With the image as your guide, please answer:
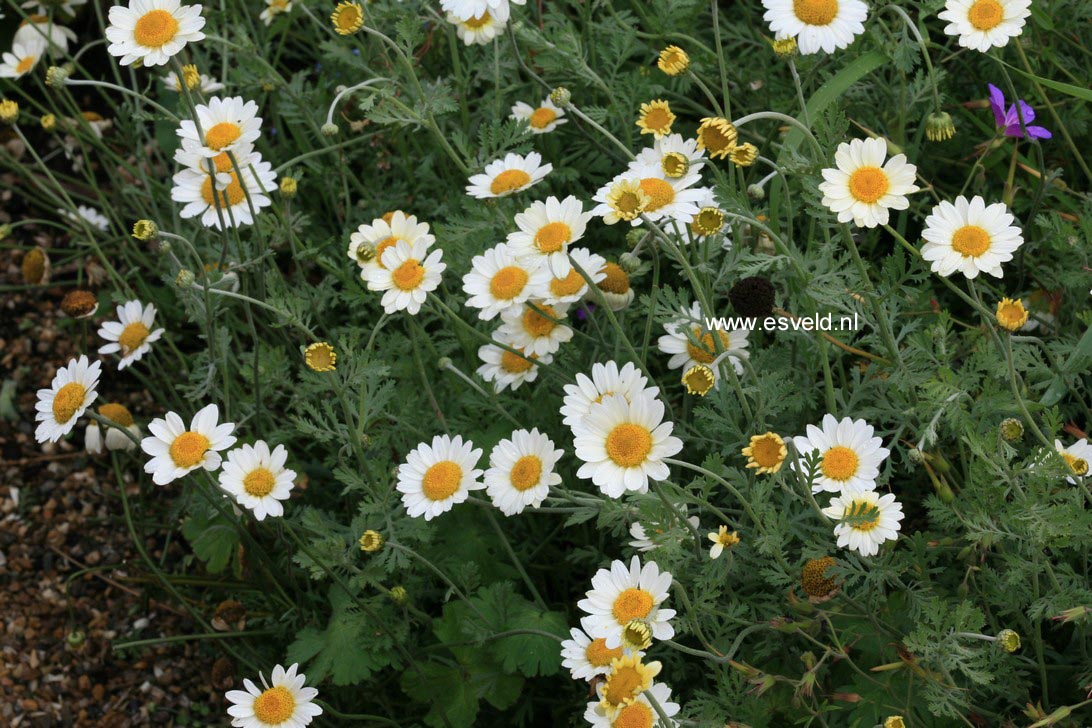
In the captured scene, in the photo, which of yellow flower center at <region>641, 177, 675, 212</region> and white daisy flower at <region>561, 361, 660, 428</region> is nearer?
white daisy flower at <region>561, 361, 660, 428</region>

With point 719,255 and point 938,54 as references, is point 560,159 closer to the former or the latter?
point 719,255

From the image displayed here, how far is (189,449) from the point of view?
7.72 ft

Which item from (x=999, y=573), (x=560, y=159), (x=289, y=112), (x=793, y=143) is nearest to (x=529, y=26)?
(x=560, y=159)

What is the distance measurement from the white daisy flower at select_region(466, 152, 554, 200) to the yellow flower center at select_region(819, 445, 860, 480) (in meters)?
0.88

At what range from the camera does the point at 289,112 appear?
11.1 ft

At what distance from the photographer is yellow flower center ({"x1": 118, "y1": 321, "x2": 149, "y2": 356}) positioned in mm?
2926

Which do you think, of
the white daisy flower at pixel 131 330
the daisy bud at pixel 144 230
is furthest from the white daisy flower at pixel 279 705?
the white daisy flower at pixel 131 330

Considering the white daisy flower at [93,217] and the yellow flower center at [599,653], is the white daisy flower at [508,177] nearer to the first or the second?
the yellow flower center at [599,653]

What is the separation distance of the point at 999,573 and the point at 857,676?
0.36 meters

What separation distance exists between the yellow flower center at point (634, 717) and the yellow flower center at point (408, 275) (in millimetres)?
954

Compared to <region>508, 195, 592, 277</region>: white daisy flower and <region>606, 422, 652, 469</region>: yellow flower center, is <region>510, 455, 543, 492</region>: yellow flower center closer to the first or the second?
<region>606, 422, 652, 469</region>: yellow flower center

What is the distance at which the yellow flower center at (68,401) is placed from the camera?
2449 millimetres

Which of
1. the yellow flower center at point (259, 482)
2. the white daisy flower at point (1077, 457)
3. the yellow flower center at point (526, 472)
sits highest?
the yellow flower center at point (259, 482)

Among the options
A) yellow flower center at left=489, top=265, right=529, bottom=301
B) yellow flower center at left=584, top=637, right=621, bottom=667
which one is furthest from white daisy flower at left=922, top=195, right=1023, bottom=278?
yellow flower center at left=584, top=637, right=621, bottom=667
